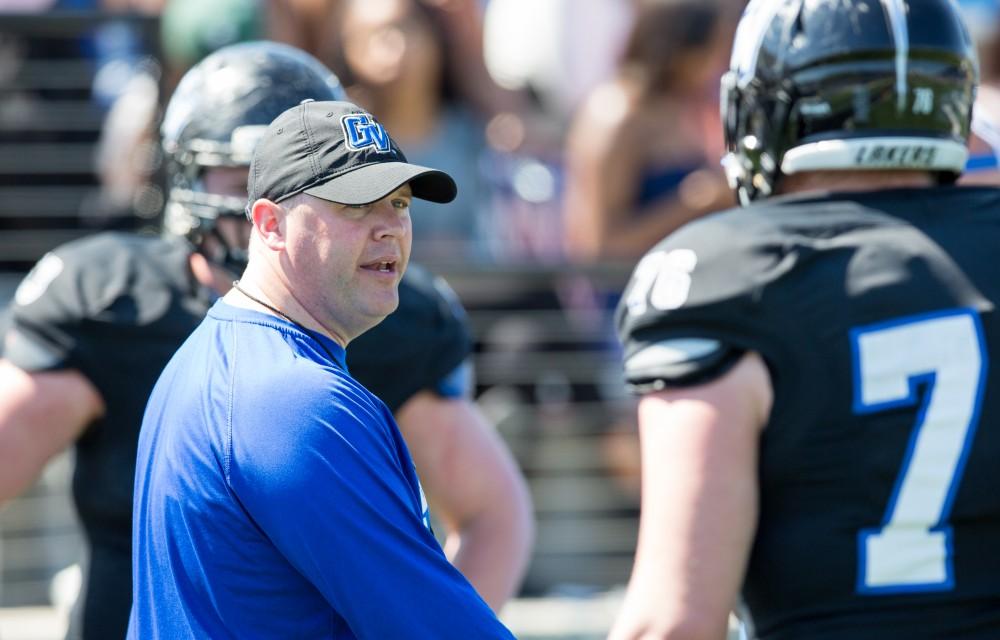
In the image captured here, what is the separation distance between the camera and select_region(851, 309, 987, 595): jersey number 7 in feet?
8.19

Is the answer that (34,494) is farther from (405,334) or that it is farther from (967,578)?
(967,578)

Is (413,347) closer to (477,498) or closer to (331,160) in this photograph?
(477,498)

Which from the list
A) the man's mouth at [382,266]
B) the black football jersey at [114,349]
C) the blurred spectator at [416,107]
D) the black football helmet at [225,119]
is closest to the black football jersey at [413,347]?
the black football jersey at [114,349]

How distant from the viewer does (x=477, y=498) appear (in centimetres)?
367

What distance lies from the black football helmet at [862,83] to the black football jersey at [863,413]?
211 mm

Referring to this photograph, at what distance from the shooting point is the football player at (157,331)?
3158 mm

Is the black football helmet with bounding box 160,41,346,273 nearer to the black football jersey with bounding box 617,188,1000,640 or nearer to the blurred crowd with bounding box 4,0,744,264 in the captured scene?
the black football jersey with bounding box 617,188,1000,640

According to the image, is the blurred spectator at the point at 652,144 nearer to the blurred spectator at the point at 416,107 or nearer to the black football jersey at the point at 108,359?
the blurred spectator at the point at 416,107

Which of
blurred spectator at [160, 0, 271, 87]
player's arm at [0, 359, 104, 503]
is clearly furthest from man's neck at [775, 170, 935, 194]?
blurred spectator at [160, 0, 271, 87]

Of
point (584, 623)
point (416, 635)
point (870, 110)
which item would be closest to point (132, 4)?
point (584, 623)

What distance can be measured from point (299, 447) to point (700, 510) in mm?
738

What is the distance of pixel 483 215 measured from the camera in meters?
6.50

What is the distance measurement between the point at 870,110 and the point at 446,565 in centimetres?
117

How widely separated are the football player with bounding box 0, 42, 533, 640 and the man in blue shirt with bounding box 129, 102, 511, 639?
2.68 feet
